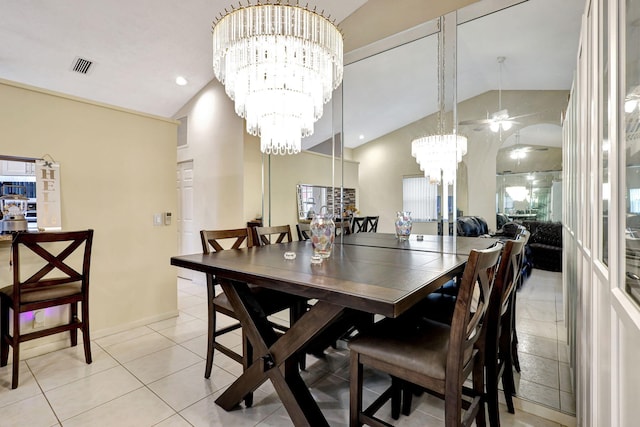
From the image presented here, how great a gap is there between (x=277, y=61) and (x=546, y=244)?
2416 millimetres

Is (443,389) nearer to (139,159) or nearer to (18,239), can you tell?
(18,239)

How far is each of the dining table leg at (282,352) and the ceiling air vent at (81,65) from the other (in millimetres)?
4140

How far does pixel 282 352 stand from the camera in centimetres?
159

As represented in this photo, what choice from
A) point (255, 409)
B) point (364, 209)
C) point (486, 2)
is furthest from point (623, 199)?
point (364, 209)

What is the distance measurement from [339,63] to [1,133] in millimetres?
2693

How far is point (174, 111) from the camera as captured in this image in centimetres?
557

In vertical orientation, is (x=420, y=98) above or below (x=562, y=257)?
above

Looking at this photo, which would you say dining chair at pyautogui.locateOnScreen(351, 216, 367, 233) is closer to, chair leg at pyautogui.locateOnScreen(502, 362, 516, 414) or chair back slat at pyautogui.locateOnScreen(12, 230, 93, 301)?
chair leg at pyautogui.locateOnScreen(502, 362, 516, 414)

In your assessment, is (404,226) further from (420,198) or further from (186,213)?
(186,213)

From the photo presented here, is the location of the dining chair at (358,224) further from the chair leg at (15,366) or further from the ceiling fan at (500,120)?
the chair leg at (15,366)

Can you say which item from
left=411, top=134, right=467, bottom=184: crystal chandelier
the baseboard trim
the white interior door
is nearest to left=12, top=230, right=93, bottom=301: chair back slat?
the white interior door

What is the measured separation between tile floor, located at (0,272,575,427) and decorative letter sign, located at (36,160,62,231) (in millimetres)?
1093

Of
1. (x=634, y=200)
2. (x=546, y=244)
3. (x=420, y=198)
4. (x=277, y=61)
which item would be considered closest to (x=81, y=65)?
(x=277, y=61)

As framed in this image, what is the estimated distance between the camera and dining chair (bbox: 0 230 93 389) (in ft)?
6.95
